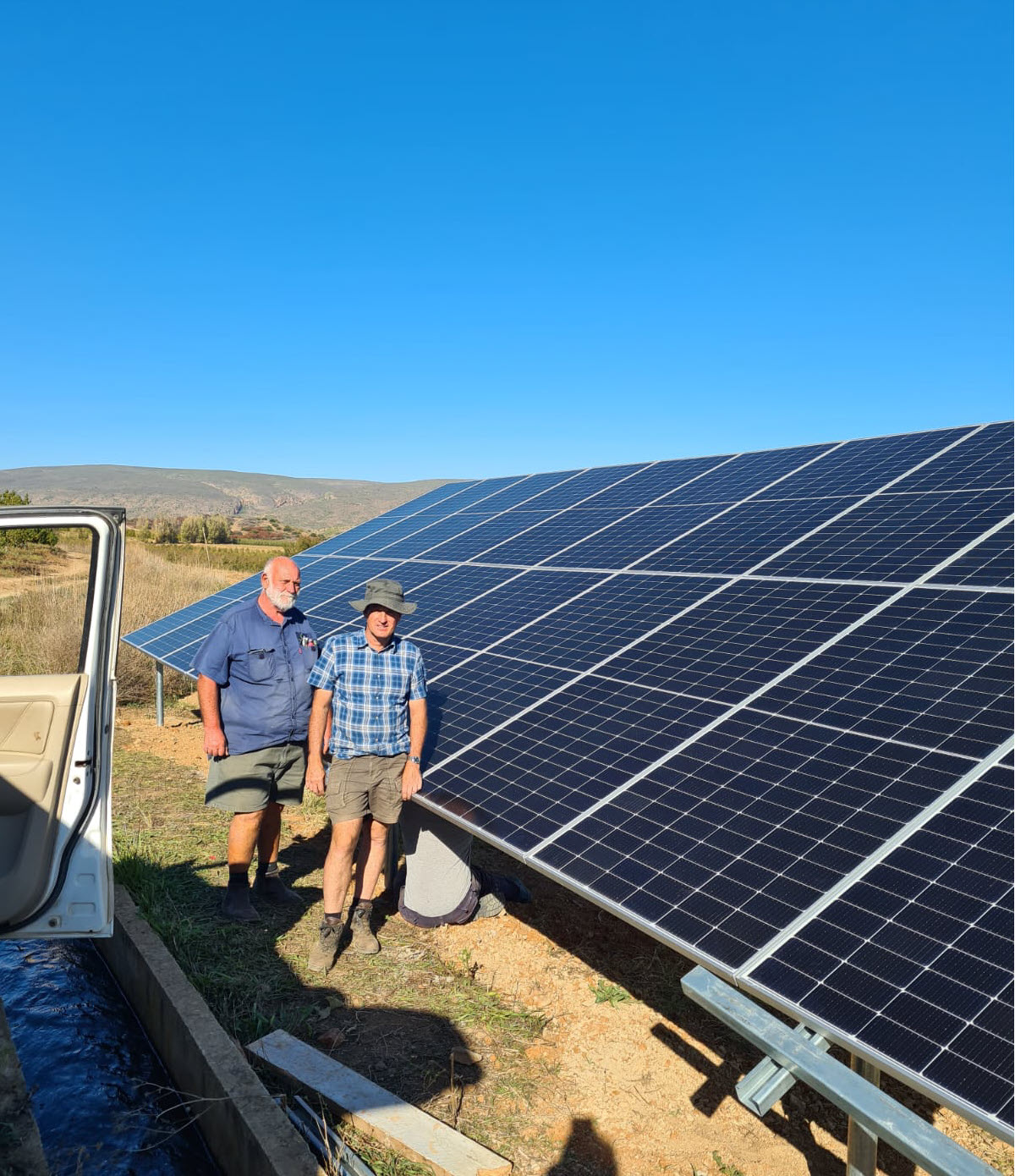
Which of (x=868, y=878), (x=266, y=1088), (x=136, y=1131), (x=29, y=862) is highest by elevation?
(x=868, y=878)

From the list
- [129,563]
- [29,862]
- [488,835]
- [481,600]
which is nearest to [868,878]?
[488,835]

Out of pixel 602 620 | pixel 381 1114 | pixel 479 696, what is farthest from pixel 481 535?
pixel 381 1114

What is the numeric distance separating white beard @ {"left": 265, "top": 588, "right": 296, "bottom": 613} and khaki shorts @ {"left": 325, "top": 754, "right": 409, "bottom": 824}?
1.21 meters

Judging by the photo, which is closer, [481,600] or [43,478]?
[481,600]

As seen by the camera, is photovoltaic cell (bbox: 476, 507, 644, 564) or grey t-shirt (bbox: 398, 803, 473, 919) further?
photovoltaic cell (bbox: 476, 507, 644, 564)

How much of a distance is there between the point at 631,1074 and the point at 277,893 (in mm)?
3377

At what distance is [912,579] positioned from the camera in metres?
6.37

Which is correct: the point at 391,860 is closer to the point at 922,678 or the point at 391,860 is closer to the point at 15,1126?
the point at 15,1126

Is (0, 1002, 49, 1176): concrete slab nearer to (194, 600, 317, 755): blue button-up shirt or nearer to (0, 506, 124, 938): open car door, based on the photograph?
(0, 506, 124, 938): open car door

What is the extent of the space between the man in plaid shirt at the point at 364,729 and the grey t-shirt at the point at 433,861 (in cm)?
52

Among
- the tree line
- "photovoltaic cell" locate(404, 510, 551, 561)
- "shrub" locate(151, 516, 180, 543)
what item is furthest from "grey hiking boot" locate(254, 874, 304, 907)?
"shrub" locate(151, 516, 180, 543)

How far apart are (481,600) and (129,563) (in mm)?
23399

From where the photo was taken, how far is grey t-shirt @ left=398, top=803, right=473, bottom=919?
22.5 feet

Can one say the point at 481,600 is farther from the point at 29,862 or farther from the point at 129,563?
the point at 129,563
